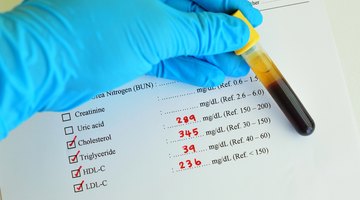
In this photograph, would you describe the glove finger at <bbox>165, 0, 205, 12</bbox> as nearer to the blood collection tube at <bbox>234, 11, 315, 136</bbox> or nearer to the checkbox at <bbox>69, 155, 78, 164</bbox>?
the blood collection tube at <bbox>234, 11, 315, 136</bbox>

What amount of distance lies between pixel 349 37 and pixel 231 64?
0.18 meters

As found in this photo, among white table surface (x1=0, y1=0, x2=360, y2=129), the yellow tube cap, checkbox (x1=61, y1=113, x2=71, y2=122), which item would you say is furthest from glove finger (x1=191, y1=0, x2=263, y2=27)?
checkbox (x1=61, y1=113, x2=71, y2=122)

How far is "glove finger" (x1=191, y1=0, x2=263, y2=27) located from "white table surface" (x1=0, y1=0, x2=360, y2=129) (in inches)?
4.7

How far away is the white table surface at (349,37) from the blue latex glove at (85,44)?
153 mm

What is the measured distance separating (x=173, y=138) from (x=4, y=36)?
0.25 meters

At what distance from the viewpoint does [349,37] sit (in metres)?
0.65

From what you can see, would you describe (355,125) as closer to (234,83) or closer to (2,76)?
(234,83)

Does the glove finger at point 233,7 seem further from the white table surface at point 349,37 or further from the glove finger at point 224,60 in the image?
the white table surface at point 349,37

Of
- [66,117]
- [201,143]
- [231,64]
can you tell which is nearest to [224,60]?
[231,64]

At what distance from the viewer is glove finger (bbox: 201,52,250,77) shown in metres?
0.62

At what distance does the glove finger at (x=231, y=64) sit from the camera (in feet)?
2.03

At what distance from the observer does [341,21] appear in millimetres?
650

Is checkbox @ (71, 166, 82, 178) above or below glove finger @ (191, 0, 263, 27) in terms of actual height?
below

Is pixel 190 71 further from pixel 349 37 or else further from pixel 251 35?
pixel 349 37
